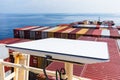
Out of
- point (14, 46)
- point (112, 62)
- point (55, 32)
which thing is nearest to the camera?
point (14, 46)

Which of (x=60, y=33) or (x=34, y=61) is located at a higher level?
(x=60, y=33)

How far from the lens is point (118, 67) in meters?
9.09

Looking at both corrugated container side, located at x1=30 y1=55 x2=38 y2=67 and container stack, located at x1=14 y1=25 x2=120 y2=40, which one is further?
container stack, located at x1=14 y1=25 x2=120 y2=40

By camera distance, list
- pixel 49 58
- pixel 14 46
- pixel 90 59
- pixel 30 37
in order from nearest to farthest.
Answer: pixel 90 59 → pixel 49 58 → pixel 14 46 → pixel 30 37

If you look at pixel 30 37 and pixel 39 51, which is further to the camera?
pixel 30 37

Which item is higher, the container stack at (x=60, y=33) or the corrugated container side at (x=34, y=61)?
the container stack at (x=60, y=33)

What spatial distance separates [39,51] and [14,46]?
1.72 feet

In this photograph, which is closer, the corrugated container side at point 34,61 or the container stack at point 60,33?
the corrugated container side at point 34,61

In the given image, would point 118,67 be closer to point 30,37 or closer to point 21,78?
point 21,78

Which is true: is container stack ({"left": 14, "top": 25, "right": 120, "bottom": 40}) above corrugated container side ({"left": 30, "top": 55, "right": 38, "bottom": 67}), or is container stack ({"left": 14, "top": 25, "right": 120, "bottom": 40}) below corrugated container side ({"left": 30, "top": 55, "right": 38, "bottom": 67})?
above

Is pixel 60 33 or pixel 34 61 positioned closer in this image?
pixel 34 61

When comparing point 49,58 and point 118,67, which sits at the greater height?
point 49,58

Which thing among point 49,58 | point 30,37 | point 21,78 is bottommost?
point 30,37

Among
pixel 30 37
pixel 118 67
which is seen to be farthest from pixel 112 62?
pixel 30 37
